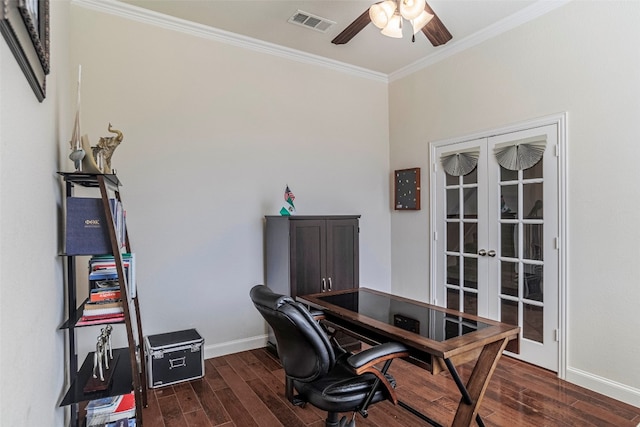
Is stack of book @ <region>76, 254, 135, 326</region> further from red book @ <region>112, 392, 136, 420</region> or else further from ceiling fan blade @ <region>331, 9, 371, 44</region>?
ceiling fan blade @ <region>331, 9, 371, 44</region>

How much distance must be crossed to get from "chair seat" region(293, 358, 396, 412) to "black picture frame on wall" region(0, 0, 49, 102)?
178 cm

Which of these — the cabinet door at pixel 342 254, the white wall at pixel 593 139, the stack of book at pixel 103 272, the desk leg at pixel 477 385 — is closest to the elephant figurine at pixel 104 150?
the stack of book at pixel 103 272

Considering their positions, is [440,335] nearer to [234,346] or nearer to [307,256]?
[307,256]

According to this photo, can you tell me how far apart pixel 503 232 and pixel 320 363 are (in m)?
2.59

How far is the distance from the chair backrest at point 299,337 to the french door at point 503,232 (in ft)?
7.91

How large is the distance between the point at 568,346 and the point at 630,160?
5.19 feet

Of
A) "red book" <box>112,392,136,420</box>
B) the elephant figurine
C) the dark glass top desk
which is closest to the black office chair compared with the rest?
the dark glass top desk

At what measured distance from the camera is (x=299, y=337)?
1.91 metres

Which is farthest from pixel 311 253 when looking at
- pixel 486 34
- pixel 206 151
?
pixel 486 34

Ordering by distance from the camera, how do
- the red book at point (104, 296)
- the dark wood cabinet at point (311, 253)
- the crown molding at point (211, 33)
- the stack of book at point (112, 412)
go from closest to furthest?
the red book at point (104, 296) < the stack of book at point (112, 412) < the crown molding at point (211, 33) < the dark wood cabinet at point (311, 253)

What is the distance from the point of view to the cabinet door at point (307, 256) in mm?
3574

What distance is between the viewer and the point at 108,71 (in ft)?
10.5

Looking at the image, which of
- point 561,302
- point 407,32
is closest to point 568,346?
point 561,302

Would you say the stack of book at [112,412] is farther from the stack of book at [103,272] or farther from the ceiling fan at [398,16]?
the ceiling fan at [398,16]
